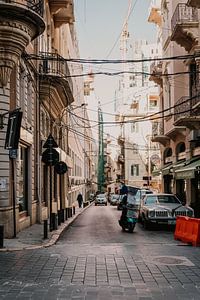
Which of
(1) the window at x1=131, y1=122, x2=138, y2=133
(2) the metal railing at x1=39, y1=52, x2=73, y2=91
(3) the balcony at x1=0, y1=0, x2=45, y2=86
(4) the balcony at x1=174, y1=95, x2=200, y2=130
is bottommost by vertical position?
A: (4) the balcony at x1=174, y1=95, x2=200, y2=130

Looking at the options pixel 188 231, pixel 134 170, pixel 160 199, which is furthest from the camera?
pixel 134 170

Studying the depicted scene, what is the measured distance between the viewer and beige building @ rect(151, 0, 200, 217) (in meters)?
27.3

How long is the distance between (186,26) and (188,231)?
14946 millimetres

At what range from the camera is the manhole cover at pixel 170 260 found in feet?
37.2

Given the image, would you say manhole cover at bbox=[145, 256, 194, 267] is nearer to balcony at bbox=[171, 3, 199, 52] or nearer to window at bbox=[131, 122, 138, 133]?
balcony at bbox=[171, 3, 199, 52]

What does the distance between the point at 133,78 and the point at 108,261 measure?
95106 millimetres

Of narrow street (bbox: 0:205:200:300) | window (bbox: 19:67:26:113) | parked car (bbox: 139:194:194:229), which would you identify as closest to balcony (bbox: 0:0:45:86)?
window (bbox: 19:67:26:113)

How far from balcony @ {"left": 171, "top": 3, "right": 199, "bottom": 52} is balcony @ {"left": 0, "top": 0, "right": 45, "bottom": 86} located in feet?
42.3

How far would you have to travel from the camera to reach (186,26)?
27.4 m

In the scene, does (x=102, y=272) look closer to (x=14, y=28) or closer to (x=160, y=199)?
(x=14, y=28)

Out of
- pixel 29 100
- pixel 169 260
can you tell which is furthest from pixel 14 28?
pixel 169 260

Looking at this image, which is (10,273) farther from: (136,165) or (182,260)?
(136,165)

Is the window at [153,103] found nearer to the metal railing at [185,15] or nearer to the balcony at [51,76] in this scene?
the metal railing at [185,15]

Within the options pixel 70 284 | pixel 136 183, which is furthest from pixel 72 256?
pixel 136 183
